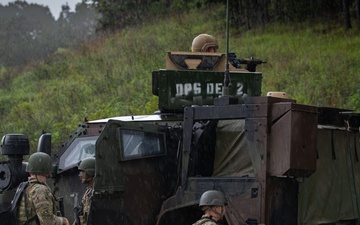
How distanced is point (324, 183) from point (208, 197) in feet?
6.77

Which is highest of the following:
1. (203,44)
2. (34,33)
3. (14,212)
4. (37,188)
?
A: (203,44)

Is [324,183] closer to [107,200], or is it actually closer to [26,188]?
[107,200]

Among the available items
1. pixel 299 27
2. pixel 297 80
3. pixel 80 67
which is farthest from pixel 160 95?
pixel 299 27

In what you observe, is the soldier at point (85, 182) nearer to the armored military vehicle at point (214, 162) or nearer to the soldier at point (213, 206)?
the armored military vehicle at point (214, 162)

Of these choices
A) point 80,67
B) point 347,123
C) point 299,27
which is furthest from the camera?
point 299,27

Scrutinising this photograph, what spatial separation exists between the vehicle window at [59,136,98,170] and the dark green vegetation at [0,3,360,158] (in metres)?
7.25

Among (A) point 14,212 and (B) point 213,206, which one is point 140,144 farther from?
(B) point 213,206

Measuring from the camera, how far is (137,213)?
313 inches

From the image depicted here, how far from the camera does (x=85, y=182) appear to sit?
8.00 meters

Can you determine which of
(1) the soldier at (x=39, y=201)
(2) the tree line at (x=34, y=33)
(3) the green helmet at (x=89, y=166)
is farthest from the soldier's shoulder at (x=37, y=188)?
(2) the tree line at (x=34, y=33)

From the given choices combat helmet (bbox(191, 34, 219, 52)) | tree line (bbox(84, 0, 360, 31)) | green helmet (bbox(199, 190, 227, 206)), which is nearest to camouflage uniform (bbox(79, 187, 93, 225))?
green helmet (bbox(199, 190, 227, 206))

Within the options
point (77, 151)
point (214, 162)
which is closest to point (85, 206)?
point (77, 151)

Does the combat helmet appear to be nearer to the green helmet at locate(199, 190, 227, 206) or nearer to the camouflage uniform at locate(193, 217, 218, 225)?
the green helmet at locate(199, 190, 227, 206)

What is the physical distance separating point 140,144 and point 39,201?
132 centimetres
